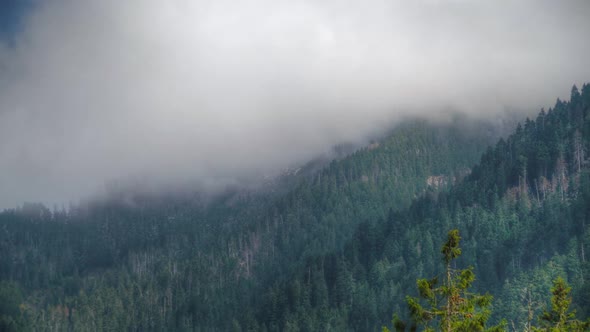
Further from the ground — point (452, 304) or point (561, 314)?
point (452, 304)

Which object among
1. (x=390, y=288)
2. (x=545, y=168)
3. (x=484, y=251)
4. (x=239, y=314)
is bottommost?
(x=239, y=314)

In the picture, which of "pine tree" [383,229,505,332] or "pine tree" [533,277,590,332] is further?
"pine tree" [533,277,590,332]

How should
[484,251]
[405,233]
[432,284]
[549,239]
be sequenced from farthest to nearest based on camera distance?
[405,233]
[484,251]
[549,239]
[432,284]

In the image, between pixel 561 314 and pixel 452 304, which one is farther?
pixel 561 314

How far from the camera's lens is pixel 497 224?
142000mm

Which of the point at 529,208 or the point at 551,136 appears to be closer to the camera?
the point at 529,208

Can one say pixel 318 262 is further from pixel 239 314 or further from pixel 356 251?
pixel 239 314

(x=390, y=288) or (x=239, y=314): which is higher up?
(x=390, y=288)

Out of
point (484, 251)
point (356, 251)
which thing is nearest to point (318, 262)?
point (356, 251)

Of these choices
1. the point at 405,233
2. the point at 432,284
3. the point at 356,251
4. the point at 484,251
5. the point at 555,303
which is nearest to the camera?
the point at 432,284

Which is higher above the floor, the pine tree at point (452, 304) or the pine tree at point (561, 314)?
the pine tree at point (452, 304)

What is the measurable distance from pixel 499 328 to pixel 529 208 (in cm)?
12159

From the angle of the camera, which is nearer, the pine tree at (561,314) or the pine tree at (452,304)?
the pine tree at (452,304)

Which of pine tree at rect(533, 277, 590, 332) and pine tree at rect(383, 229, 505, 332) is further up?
pine tree at rect(383, 229, 505, 332)
